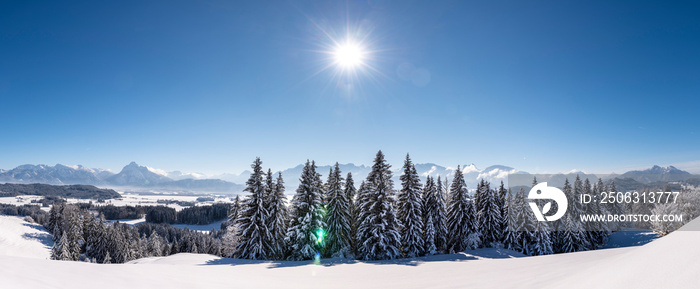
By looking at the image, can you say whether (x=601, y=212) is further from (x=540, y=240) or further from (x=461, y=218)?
(x=461, y=218)

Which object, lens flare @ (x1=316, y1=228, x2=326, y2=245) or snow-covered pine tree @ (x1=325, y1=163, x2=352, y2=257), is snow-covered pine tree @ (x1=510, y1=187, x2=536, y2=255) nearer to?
snow-covered pine tree @ (x1=325, y1=163, x2=352, y2=257)

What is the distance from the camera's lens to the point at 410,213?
91.8 ft

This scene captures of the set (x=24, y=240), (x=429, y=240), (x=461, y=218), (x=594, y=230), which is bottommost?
(x=24, y=240)

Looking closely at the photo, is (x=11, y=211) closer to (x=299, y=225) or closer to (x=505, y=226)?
(x=299, y=225)

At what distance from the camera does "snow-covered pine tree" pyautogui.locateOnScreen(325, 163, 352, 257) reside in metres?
26.8

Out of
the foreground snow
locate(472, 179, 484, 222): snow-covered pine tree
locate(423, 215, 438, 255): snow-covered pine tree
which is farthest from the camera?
locate(472, 179, 484, 222): snow-covered pine tree

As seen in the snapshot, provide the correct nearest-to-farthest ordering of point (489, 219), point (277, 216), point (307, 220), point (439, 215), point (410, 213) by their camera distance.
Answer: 1. point (307, 220)
2. point (277, 216)
3. point (410, 213)
4. point (439, 215)
5. point (489, 219)

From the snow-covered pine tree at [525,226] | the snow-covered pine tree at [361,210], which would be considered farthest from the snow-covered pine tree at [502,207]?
the snow-covered pine tree at [361,210]

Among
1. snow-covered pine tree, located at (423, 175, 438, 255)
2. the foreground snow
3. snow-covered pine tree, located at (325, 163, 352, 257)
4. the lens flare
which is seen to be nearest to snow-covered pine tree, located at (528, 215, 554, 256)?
snow-covered pine tree, located at (423, 175, 438, 255)

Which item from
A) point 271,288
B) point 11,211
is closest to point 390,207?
point 271,288

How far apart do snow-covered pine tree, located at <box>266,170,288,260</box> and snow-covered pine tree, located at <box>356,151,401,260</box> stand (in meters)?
7.88

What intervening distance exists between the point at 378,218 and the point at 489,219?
782 inches

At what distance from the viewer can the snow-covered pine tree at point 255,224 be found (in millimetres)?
26000

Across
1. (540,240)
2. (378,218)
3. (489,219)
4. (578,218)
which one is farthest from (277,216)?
(578,218)
